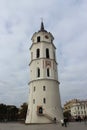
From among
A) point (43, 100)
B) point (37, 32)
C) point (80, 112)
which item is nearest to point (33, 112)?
point (43, 100)

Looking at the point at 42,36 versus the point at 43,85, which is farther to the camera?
the point at 42,36

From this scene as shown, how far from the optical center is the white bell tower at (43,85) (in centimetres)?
5031

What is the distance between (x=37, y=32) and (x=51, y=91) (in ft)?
61.5

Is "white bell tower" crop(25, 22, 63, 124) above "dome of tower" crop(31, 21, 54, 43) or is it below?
below

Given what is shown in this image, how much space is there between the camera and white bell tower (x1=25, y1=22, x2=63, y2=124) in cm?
5031

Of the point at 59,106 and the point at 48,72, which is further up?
the point at 48,72

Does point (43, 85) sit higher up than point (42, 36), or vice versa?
point (42, 36)

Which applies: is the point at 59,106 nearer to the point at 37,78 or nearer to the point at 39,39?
the point at 37,78

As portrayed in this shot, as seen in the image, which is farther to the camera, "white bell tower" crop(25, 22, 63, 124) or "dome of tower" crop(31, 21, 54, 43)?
"dome of tower" crop(31, 21, 54, 43)

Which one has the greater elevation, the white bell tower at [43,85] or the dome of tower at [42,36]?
the dome of tower at [42,36]

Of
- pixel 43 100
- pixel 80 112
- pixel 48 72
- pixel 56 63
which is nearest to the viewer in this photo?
pixel 43 100

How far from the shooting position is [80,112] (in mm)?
154125

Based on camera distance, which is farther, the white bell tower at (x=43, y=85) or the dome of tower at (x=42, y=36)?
the dome of tower at (x=42, y=36)

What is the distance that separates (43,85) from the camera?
171 feet
